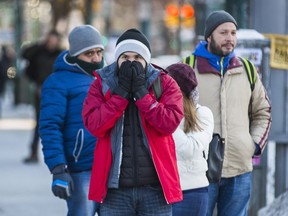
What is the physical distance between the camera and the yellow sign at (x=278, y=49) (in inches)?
362

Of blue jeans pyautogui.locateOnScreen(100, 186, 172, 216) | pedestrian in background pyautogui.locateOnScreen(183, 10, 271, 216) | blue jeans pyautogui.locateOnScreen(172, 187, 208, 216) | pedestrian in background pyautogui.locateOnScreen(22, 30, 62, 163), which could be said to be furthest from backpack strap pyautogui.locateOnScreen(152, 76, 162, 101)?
pedestrian in background pyautogui.locateOnScreen(22, 30, 62, 163)

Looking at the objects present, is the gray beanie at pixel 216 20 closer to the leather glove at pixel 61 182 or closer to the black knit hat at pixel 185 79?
the black knit hat at pixel 185 79

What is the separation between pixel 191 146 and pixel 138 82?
30.6 inches

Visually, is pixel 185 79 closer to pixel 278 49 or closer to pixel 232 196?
pixel 232 196

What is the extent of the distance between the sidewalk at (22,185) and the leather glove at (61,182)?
4.03 m

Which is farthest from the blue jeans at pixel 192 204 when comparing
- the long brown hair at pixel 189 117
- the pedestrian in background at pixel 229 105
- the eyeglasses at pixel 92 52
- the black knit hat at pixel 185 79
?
the eyeglasses at pixel 92 52

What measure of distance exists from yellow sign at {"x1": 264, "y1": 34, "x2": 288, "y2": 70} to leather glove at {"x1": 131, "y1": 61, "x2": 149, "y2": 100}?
3593 mm

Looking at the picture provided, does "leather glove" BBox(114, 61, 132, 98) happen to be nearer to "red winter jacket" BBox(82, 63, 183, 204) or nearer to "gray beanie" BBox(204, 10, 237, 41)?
"red winter jacket" BBox(82, 63, 183, 204)

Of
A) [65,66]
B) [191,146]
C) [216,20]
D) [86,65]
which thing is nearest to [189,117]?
[191,146]

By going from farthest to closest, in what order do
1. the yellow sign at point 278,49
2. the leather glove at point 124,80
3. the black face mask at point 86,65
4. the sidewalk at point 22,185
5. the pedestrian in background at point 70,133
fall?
1. the sidewalk at point 22,185
2. the yellow sign at point 278,49
3. the black face mask at point 86,65
4. the pedestrian in background at point 70,133
5. the leather glove at point 124,80

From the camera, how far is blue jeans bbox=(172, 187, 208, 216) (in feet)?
21.0

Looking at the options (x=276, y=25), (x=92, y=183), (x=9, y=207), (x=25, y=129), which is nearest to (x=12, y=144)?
(x=25, y=129)

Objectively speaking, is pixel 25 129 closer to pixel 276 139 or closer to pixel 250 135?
pixel 276 139

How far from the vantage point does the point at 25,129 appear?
25000mm
